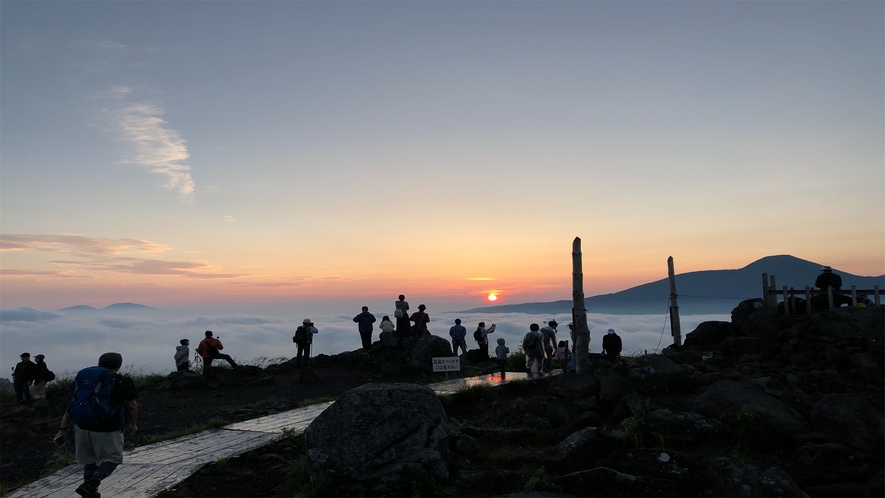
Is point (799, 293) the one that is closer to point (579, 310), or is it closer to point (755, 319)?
point (755, 319)

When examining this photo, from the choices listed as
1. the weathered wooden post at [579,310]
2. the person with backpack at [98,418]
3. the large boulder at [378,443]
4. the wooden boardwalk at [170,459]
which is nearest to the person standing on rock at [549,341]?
the weathered wooden post at [579,310]

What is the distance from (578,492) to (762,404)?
4.56m

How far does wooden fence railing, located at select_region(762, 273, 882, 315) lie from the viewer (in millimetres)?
18047

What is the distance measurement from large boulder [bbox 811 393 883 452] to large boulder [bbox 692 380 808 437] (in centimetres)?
36

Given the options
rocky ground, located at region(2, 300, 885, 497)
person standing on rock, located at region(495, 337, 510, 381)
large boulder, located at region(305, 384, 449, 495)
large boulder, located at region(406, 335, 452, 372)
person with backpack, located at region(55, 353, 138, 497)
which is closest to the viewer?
person with backpack, located at region(55, 353, 138, 497)

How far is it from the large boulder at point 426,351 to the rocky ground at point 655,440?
8.23 metres

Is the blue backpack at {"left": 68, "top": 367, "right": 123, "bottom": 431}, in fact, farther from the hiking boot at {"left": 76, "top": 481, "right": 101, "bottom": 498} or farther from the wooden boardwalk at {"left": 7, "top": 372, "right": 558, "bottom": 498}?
the wooden boardwalk at {"left": 7, "top": 372, "right": 558, "bottom": 498}

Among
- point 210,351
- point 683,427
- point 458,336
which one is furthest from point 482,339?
point 683,427

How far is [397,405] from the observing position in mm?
10117

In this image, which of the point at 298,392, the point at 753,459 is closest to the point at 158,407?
the point at 298,392

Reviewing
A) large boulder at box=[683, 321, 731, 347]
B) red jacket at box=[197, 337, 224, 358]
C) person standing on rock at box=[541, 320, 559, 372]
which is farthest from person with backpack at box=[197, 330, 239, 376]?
large boulder at box=[683, 321, 731, 347]

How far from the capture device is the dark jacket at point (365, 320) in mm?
27469

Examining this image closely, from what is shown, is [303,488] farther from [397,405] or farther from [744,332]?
[744,332]

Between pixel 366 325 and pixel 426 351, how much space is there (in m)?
4.34
